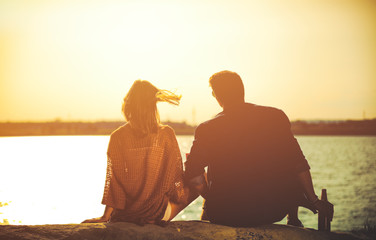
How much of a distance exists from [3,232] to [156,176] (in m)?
1.32

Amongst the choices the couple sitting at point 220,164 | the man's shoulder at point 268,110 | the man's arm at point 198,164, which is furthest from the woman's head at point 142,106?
the man's shoulder at point 268,110

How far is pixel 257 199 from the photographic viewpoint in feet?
11.2

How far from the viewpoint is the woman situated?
136 inches

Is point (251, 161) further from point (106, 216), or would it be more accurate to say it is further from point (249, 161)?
point (106, 216)

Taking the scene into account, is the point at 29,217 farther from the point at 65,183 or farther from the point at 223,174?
the point at 65,183

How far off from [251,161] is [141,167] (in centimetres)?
97

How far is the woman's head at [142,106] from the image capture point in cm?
341

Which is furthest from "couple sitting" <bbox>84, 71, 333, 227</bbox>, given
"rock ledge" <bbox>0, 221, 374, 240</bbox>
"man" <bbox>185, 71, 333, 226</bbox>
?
"rock ledge" <bbox>0, 221, 374, 240</bbox>

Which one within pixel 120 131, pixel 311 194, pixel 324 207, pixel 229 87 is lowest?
pixel 324 207

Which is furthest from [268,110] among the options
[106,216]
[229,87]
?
[106,216]

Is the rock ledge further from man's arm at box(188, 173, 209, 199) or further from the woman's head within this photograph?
the woman's head

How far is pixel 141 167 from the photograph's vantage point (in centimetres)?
355

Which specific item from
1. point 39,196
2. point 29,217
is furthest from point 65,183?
point 29,217

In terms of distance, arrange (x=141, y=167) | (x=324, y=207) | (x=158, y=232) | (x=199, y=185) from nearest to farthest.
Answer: (x=158, y=232) < (x=324, y=207) < (x=141, y=167) < (x=199, y=185)
